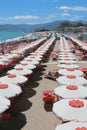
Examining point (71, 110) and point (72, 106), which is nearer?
point (71, 110)

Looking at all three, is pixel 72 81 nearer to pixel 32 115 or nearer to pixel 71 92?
pixel 71 92

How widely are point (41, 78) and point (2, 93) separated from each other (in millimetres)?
7169

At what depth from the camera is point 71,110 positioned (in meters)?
9.61

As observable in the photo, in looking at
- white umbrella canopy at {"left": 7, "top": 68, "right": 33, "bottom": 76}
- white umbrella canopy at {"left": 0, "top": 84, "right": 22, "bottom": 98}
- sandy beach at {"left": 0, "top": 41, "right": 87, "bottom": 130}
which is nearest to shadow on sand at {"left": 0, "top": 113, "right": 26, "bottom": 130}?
sandy beach at {"left": 0, "top": 41, "right": 87, "bottom": 130}

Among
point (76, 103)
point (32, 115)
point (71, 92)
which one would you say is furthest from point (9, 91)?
point (76, 103)

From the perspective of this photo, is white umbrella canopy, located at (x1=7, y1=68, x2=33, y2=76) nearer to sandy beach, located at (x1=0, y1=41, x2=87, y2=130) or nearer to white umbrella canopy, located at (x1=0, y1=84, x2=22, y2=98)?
sandy beach, located at (x1=0, y1=41, x2=87, y2=130)

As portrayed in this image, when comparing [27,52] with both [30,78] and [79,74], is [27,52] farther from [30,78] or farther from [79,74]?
[79,74]

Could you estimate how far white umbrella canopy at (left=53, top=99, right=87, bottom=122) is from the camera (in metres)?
9.24

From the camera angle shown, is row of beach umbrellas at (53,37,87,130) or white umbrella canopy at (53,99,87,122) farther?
white umbrella canopy at (53,99,87,122)

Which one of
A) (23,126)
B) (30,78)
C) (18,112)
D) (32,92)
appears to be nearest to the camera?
(23,126)

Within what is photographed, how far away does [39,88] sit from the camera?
16016 mm

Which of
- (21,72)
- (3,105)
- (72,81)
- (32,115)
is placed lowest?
(32,115)

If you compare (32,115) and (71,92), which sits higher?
(71,92)

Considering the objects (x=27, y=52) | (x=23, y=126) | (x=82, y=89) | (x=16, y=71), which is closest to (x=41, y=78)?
(x=16, y=71)
